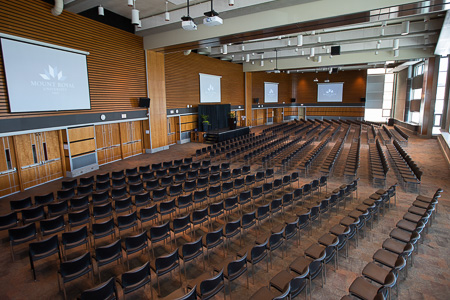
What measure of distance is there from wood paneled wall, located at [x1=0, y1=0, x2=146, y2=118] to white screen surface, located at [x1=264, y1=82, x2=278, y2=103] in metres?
19.5

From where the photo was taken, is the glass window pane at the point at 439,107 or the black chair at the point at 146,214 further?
the glass window pane at the point at 439,107

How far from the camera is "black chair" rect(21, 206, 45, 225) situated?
6.73 metres

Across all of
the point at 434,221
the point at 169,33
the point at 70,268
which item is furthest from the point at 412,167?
the point at 169,33

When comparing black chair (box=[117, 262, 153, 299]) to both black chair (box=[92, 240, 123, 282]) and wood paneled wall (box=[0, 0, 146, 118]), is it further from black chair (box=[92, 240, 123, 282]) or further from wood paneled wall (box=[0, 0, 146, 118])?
wood paneled wall (box=[0, 0, 146, 118])

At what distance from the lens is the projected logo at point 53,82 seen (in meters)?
10.9

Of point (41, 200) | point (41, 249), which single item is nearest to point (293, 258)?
point (41, 249)

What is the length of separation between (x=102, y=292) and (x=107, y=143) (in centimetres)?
1250

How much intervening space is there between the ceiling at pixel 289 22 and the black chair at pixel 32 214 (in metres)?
8.67

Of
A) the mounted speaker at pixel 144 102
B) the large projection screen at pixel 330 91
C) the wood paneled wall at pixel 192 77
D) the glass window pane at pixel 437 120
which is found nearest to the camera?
the mounted speaker at pixel 144 102

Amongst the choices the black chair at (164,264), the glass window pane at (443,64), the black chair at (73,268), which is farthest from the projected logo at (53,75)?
the glass window pane at (443,64)

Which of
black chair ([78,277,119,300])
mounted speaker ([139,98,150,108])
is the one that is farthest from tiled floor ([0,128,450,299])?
mounted speaker ([139,98,150,108])

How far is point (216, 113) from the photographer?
24172 mm

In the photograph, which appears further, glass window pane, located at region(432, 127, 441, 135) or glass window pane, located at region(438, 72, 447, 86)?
glass window pane, located at region(432, 127, 441, 135)

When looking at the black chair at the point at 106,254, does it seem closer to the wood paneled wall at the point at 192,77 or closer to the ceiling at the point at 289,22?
the ceiling at the point at 289,22
